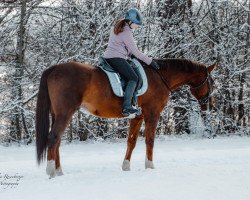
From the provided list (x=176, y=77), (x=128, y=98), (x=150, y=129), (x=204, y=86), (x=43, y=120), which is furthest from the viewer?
(x=204, y=86)

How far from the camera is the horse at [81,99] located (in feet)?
21.9

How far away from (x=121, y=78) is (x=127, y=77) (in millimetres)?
106

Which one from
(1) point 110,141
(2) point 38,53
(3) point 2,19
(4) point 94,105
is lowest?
(1) point 110,141

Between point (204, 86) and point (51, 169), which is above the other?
point (204, 86)

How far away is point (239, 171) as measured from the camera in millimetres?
6832

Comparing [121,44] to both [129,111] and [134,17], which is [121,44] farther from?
[129,111]

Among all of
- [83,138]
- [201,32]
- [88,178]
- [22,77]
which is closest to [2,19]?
[22,77]

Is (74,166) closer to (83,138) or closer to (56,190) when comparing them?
(56,190)

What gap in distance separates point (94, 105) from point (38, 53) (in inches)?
272

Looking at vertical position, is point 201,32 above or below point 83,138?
above

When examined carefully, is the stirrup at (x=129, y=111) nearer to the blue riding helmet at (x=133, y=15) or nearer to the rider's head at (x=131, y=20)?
the rider's head at (x=131, y=20)

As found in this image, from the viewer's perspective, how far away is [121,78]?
7.20 metres

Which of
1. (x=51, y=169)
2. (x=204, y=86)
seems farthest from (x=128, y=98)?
(x=204, y=86)

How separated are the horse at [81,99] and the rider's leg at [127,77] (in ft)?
0.57
